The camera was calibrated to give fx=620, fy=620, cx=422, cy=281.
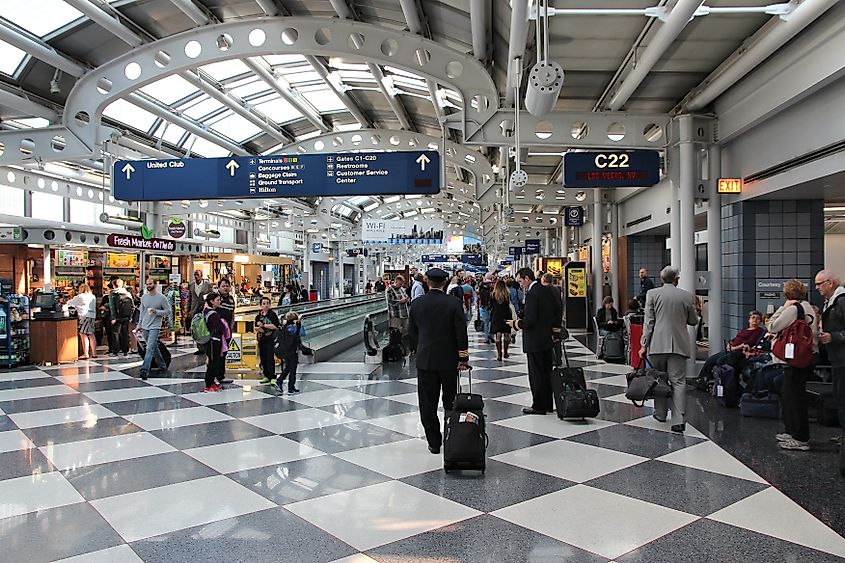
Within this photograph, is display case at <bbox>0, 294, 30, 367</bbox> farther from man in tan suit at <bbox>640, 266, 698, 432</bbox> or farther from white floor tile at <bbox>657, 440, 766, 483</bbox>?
white floor tile at <bbox>657, 440, 766, 483</bbox>

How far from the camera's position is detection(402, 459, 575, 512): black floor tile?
4195mm

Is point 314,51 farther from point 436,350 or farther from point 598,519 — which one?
point 598,519

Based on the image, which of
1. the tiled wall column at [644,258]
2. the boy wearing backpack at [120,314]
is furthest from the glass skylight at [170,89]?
the tiled wall column at [644,258]

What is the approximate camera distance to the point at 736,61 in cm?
746

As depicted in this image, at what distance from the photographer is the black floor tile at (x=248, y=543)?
132 inches

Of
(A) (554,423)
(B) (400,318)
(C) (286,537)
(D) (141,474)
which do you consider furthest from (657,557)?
(B) (400,318)

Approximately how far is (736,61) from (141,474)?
7730 millimetres

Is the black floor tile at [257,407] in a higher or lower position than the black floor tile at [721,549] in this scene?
lower

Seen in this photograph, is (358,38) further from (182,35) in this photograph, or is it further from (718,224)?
(718,224)

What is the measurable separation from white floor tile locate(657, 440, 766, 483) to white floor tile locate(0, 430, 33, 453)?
565 cm

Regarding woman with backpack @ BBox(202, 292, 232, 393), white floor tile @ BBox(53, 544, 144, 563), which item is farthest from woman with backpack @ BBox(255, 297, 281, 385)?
white floor tile @ BBox(53, 544, 144, 563)

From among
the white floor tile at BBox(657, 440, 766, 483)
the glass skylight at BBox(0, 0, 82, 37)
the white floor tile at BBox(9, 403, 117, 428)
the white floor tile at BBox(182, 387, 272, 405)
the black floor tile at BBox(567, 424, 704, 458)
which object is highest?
the glass skylight at BBox(0, 0, 82, 37)

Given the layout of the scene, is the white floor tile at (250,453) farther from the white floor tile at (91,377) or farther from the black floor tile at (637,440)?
the white floor tile at (91,377)

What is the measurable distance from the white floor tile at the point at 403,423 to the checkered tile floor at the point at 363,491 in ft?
0.14
